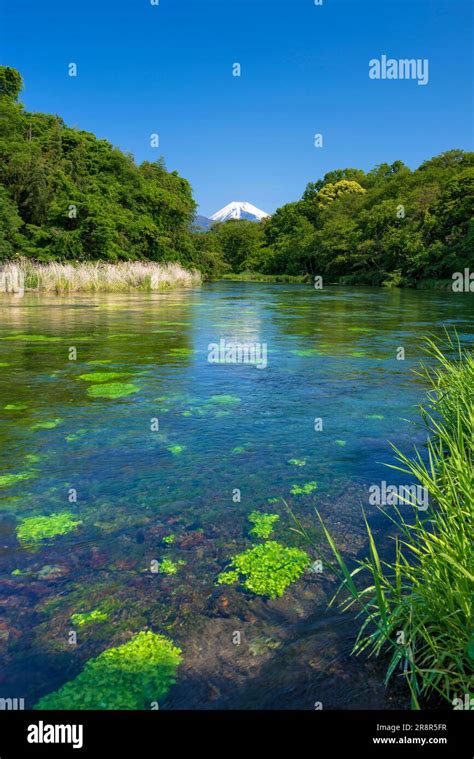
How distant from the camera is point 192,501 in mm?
3979

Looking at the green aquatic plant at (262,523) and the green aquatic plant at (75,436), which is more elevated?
the green aquatic plant at (75,436)

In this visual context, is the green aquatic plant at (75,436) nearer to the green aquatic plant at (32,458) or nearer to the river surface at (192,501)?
the river surface at (192,501)

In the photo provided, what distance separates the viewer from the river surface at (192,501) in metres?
2.33

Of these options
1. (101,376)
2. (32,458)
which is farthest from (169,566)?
(101,376)

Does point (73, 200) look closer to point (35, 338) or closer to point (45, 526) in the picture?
point (35, 338)

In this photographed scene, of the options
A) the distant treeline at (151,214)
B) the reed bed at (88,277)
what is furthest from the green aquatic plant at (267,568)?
the distant treeline at (151,214)

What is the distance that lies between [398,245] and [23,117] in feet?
109

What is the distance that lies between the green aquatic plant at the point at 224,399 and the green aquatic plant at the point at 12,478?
2966mm

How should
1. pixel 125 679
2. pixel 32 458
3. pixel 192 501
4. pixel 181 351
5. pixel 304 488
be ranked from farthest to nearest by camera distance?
1. pixel 181 351
2. pixel 32 458
3. pixel 304 488
4. pixel 192 501
5. pixel 125 679

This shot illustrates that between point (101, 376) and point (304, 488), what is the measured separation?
5.05 meters

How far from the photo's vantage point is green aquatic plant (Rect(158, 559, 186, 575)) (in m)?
3.08

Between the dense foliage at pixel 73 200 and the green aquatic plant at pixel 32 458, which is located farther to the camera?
the dense foliage at pixel 73 200

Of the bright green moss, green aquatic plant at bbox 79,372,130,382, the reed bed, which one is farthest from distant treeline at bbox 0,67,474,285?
the bright green moss

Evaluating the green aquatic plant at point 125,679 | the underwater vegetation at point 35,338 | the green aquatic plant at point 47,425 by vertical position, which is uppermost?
the underwater vegetation at point 35,338
